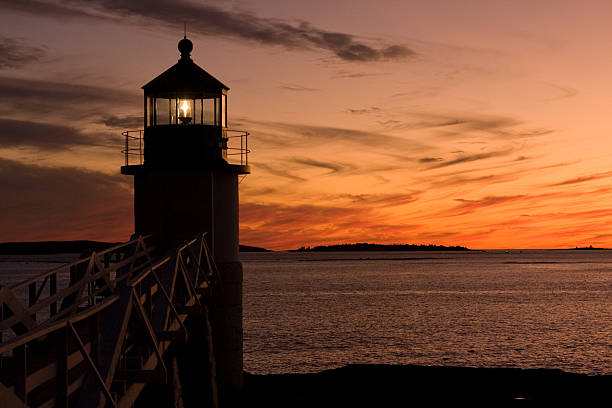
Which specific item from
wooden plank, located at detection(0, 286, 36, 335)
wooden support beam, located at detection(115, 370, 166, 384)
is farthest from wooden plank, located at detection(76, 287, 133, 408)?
wooden plank, located at detection(0, 286, 36, 335)

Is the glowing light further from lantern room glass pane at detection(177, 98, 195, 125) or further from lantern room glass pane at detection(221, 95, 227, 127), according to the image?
lantern room glass pane at detection(221, 95, 227, 127)

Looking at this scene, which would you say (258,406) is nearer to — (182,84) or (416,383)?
(416,383)

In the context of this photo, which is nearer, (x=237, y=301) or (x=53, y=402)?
(x=53, y=402)

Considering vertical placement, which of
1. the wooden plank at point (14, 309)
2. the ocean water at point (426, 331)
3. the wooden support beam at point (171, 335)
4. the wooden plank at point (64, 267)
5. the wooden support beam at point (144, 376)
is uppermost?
the wooden plank at point (64, 267)

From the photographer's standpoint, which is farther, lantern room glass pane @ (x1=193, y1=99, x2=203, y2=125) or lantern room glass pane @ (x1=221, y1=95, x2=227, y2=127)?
lantern room glass pane @ (x1=221, y1=95, x2=227, y2=127)

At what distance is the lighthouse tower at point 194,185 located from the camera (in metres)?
21.1

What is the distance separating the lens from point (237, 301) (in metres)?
21.3

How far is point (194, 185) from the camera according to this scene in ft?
69.7

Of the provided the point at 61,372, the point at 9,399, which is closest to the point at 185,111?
the point at 61,372

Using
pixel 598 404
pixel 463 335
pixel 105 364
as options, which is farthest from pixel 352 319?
pixel 105 364

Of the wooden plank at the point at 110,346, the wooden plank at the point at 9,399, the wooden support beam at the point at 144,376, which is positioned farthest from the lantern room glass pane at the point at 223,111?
the wooden plank at the point at 9,399

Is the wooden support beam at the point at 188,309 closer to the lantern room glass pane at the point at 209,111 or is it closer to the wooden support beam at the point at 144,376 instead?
the wooden support beam at the point at 144,376

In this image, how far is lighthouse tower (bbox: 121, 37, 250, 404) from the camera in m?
21.1

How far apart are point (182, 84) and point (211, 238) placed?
15.7ft
